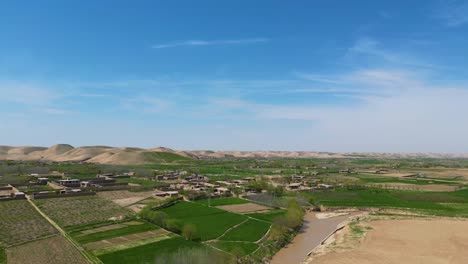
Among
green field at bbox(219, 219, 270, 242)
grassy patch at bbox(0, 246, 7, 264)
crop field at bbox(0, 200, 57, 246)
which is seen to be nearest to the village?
crop field at bbox(0, 200, 57, 246)

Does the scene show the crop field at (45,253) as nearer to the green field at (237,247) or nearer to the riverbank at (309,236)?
the green field at (237,247)

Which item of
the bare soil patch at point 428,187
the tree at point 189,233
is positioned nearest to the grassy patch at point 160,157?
the bare soil patch at point 428,187

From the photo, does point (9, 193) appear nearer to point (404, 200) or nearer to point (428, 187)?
point (404, 200)

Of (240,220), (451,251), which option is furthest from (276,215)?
(451,251)

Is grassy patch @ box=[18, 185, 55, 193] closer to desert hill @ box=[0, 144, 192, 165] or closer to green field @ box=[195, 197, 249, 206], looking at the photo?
green field @ box=[195, 197, 249, 206]

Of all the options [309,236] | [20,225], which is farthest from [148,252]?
[309,236]

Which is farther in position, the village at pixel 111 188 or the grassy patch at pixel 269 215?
the village at pixel 111 188
